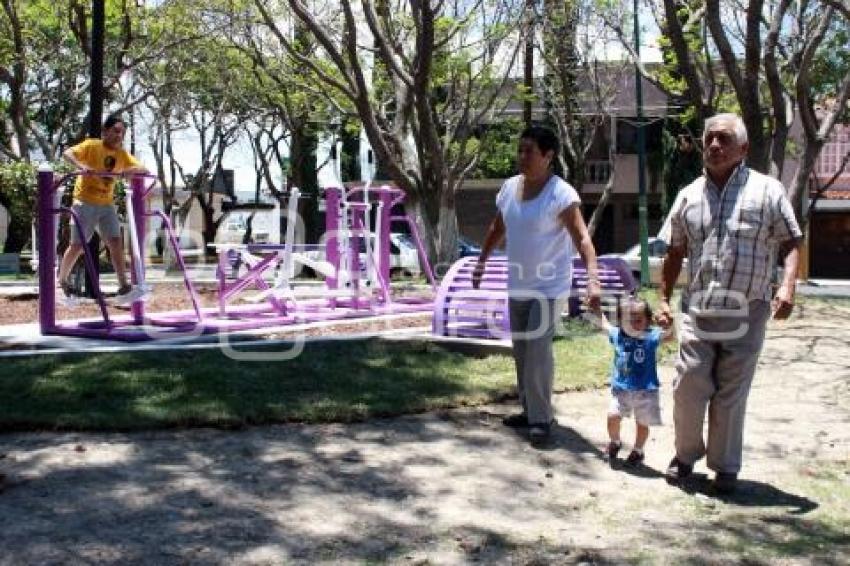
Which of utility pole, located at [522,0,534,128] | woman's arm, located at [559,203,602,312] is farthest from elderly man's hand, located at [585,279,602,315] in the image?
utility pole, located at [522,0,534,128]

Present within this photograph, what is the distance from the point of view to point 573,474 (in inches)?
201

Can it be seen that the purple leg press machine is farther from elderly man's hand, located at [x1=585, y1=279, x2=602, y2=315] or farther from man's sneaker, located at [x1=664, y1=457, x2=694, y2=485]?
man's sneaker, located at [x1=664, y1=457, x2=694, y2=485]

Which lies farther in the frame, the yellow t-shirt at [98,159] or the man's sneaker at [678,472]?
the yellow t-shirt at [98,159]

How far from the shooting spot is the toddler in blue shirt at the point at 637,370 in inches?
205

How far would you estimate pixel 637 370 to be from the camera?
522 cm

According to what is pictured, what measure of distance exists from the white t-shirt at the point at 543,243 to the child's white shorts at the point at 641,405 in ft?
2.23

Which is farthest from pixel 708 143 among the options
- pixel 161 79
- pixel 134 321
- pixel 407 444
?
pixel 161 79

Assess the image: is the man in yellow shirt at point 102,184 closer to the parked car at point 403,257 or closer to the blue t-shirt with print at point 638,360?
the blue t-shirt with print at point 638,360

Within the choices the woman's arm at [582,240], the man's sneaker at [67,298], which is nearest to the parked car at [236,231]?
the man's sneaker at [67,298]

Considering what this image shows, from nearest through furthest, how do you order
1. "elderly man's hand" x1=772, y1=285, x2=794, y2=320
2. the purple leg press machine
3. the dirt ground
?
the dirt ground → "elderly man's hand" x1=772, y1=285, x2=794, y2=320 → the purple leg press machine

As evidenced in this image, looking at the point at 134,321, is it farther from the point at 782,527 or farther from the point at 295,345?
the point at 782,527

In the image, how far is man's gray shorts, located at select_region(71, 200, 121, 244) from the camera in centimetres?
905

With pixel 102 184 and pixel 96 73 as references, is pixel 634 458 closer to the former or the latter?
pixel 102 184

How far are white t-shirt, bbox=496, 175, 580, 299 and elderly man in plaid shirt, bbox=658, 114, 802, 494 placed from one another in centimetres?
80
